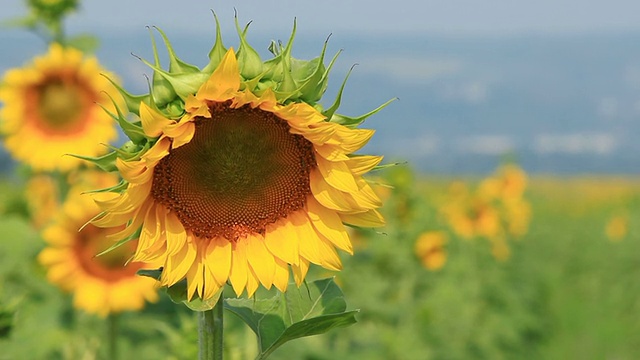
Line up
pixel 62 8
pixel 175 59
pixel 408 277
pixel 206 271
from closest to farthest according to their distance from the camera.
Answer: pixel 175 59 < pixel 206 271 < pixel 62 8 < pixel 408 277

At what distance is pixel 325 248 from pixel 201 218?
23cm

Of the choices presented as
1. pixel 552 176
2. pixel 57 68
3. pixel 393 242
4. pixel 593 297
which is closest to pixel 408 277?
pixel 393 242

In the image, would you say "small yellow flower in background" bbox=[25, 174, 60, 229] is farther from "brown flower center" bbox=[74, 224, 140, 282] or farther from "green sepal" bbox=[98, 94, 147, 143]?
"green sepal" bbox=[98, 94, 147, 143]

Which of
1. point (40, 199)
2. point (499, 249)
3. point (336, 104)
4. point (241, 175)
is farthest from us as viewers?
point (499, 249)

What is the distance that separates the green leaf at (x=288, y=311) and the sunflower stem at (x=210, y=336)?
0.04 meters

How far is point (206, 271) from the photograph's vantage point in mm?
1591

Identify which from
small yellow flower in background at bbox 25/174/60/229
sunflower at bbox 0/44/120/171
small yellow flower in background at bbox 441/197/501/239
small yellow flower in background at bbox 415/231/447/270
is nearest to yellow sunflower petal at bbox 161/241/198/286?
sunflower at bbox 0/44/120/171

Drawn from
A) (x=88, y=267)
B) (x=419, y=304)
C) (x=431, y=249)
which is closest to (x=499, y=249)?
(x=431, y=249)

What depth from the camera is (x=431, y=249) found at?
24.9ft

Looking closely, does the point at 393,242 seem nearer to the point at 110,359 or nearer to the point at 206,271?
the point at 110,359

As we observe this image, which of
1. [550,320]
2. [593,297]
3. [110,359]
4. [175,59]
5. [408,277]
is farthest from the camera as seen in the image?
[593,297]

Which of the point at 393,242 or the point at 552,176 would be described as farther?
the point at 552,176

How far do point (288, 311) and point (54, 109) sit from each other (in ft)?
11.2

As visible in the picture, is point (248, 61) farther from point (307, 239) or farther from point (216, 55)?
point (307, 239)
